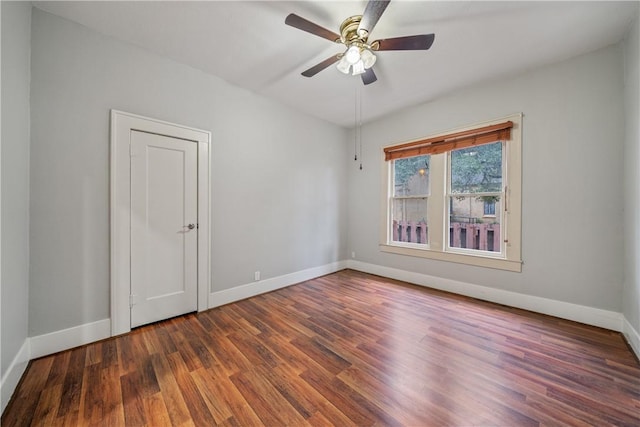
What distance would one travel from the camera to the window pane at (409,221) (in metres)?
3.89

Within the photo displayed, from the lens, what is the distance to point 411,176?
402cm

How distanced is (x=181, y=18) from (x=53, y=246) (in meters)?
2.23

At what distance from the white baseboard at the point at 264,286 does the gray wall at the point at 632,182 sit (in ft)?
11.5

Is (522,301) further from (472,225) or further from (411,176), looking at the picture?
(411,176)

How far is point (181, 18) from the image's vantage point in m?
2.06

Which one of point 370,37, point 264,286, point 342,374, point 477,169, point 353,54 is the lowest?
point 342,374

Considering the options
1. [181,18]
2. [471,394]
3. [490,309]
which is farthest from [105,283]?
[490,309]

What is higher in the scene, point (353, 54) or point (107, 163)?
point (353, 54)

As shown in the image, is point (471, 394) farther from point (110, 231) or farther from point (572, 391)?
point (110, 231)

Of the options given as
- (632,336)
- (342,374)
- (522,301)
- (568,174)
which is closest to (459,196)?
(568,174)

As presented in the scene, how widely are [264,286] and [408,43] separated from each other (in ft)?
10.6

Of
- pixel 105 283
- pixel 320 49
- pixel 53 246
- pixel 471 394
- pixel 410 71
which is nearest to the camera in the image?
pixel 471 394

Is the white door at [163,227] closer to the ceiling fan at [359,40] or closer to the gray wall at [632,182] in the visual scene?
the ceiling fan at [359,40]

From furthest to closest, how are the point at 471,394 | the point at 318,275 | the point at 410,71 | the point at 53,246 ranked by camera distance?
1. the point at 318,275
2. the point at 410,71
3. the point at 53,246
4. the point at 471,394
